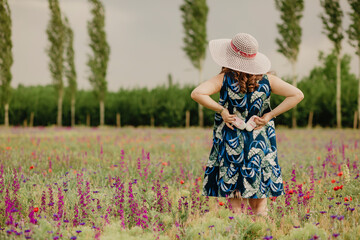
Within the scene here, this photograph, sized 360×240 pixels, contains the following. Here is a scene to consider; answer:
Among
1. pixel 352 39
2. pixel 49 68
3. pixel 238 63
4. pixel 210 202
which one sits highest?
pixel 352 39

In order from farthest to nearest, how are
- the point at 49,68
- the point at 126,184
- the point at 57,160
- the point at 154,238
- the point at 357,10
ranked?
the point at 49,68, the point at 357,10, the point at 57,160, the point at 126,184, the point at 154,238

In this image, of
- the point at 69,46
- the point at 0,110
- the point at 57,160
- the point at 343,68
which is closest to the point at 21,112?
the point at 0,110

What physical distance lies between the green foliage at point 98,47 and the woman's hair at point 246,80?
2618 centimetres

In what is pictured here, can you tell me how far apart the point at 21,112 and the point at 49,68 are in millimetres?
7158

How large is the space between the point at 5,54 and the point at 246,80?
86.1 ft

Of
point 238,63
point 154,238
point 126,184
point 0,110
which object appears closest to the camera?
point 154,238

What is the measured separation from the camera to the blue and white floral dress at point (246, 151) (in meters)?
3.14

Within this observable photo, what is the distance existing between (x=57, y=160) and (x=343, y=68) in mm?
43680

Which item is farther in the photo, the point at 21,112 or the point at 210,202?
the point at 21,112

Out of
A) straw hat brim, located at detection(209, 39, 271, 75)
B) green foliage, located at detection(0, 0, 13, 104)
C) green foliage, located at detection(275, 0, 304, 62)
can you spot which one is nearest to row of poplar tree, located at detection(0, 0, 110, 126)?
green foliage, located at detection(0, 0, 13, 104)

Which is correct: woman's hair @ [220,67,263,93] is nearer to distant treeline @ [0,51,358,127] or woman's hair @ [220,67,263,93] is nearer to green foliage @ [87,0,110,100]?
distant treeline @ [0,51,358,127]

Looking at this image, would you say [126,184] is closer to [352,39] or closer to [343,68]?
[352,39]

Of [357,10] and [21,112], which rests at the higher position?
[357,10]

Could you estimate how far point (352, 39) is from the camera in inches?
932
